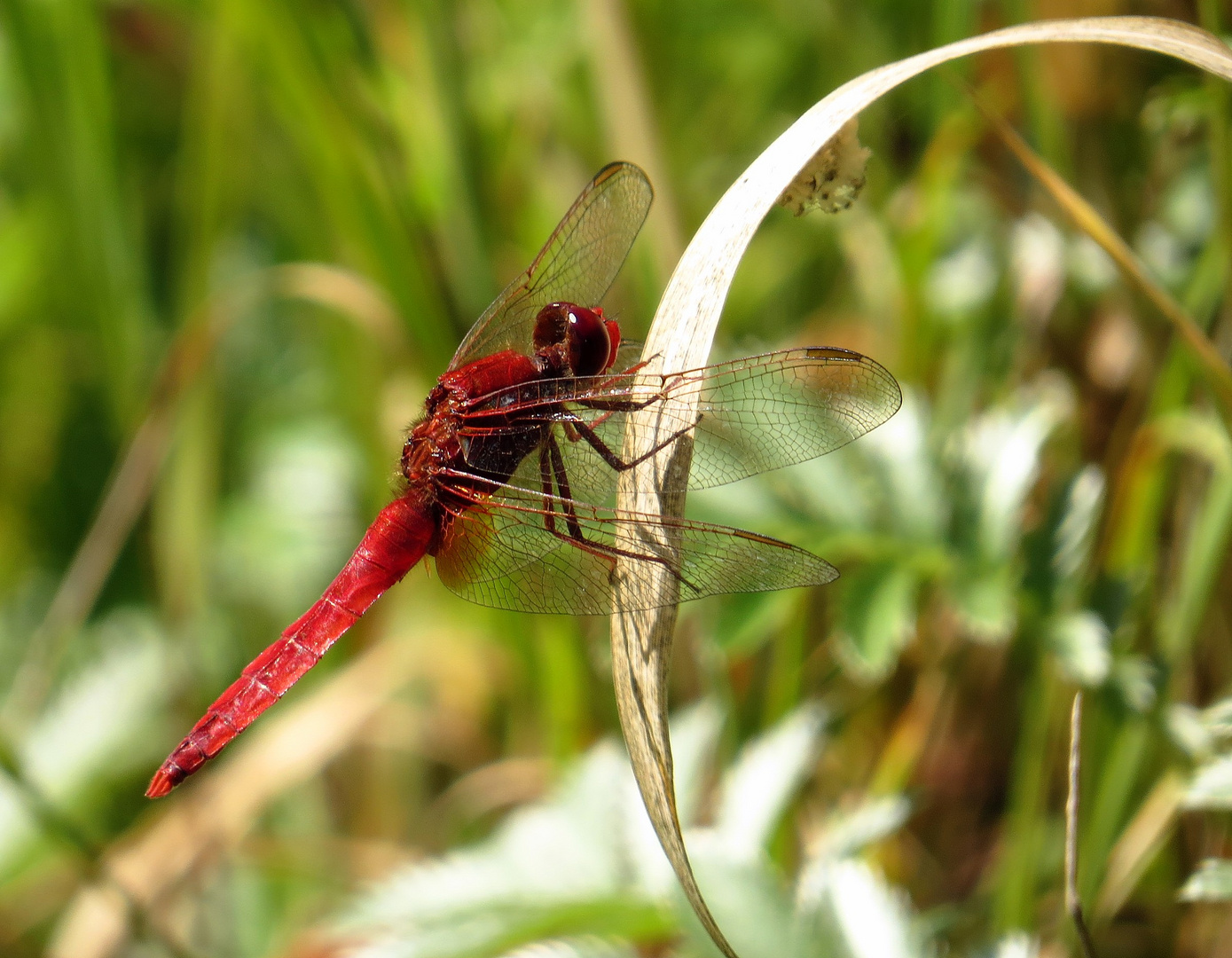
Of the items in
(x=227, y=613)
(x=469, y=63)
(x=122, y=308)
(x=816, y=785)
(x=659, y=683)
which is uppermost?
(x=469, y=63)

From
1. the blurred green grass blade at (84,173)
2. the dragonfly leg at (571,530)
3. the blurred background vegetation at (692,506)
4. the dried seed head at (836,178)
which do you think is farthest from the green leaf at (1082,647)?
the blurred green grass blade at (84,173)

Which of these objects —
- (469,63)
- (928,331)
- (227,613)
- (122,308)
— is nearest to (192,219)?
(122,308)

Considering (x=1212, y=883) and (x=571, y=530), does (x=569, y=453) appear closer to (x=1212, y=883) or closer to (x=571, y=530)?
(x=571, y=530)

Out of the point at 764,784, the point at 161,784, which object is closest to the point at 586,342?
the point at 764,784

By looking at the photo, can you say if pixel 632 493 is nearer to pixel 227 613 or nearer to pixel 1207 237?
pixel 1207 237

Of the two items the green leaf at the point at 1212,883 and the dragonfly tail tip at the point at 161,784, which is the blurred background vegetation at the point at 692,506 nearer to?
the green leaf at the point at 1212,883

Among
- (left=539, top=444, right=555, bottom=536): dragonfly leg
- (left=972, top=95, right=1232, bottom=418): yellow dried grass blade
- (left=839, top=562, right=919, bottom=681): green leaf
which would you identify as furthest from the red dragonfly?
(left=972, top=95, right=1232, bottom=418): yellow dried grass blade
